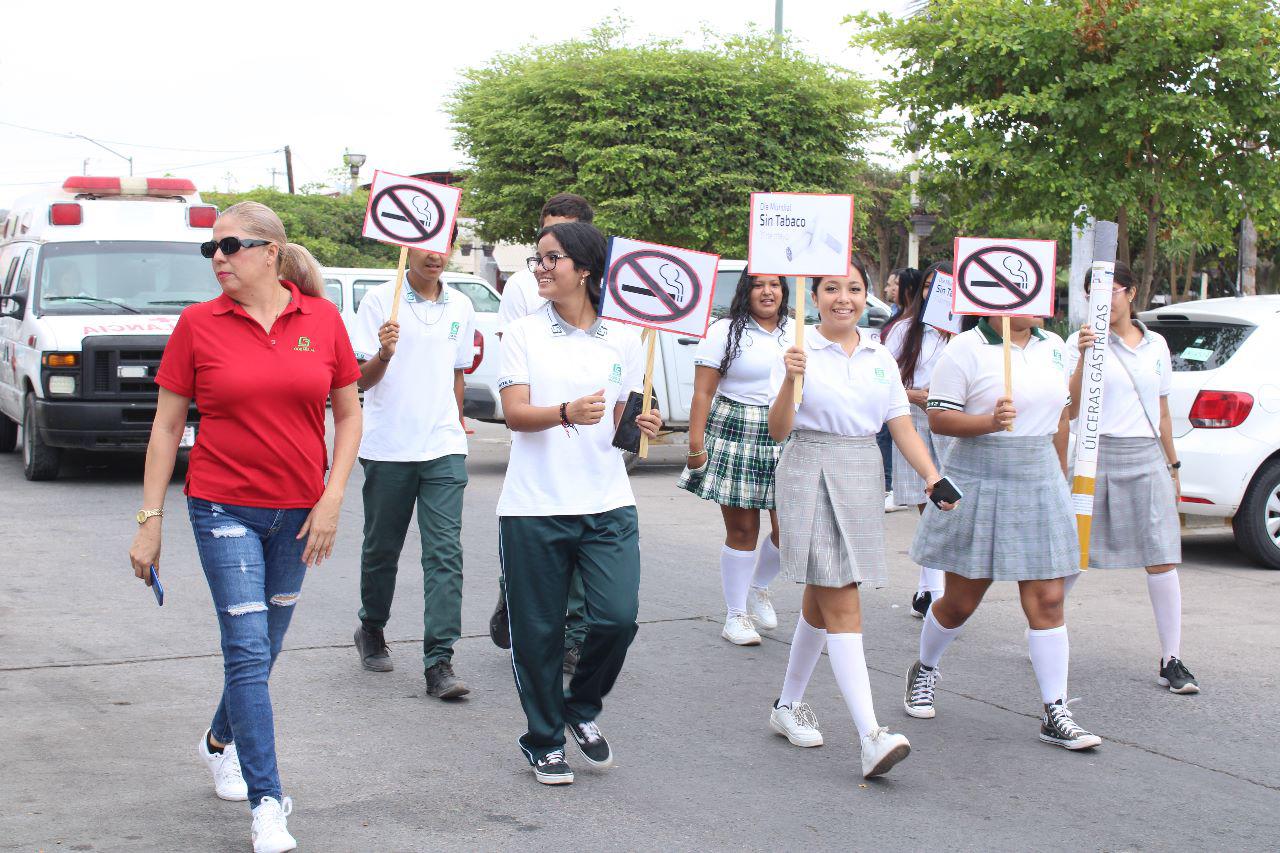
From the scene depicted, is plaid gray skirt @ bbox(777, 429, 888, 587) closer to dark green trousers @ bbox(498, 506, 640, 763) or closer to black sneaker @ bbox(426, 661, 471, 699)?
dark green trousers @ bbox(498, 506, 640, 763)

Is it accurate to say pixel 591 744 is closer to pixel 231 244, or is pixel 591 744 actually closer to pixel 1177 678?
pixel 231 244

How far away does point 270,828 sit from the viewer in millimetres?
4027

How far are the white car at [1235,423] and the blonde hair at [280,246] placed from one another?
6.48 m

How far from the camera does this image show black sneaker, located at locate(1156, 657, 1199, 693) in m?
6.18

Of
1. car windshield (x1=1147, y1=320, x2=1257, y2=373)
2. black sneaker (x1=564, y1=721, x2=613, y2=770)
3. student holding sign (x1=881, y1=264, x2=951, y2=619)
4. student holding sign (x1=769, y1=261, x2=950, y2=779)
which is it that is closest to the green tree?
car windshield (x1=1147, y1=320, x2=1257, y2=373)

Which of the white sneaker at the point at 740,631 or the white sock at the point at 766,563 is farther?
the white sock at the point at 766,563

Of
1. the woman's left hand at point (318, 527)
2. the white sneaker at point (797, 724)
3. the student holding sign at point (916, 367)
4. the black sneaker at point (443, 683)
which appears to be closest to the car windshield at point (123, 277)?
the student holding sign at point (916, 367)

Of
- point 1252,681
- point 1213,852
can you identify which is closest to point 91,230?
point 1252,681

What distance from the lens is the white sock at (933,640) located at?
18.7 feet

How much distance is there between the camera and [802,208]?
17.2 ft

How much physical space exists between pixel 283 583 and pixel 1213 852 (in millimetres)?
2906

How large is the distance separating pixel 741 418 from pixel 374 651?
2018 mm

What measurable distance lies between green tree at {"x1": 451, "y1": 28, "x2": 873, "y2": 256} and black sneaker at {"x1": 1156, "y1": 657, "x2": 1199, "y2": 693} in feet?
61.2

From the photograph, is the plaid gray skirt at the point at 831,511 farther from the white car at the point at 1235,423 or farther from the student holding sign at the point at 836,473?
the white car at the point at 1235,423
